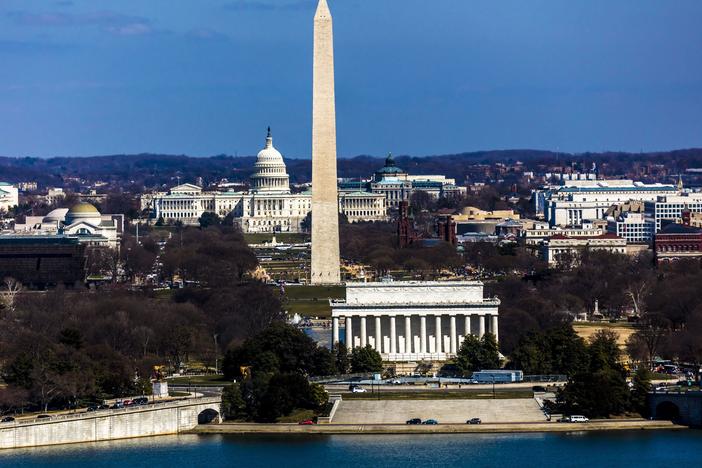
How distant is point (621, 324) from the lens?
86250 mm

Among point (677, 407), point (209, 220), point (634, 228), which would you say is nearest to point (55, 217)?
point (209, 220)

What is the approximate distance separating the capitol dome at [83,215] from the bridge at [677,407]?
93619 mm

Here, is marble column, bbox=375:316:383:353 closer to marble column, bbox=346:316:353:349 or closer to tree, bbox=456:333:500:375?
marble column, bbox=346:316:353:349

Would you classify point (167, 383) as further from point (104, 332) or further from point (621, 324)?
point (621, 324)

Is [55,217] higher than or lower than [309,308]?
higher

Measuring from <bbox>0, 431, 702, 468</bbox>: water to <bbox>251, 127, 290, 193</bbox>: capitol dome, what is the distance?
130476mm

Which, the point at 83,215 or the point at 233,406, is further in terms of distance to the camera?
the point at 83,215

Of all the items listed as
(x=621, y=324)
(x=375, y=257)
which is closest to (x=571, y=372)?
(x=621, y=324)

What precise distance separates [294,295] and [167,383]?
3298 centimetres

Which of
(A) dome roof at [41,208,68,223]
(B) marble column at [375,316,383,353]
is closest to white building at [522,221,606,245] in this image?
(A) dome roof at [41,208,68,223]

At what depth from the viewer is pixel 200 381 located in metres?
69.1

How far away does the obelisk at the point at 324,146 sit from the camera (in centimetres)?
9288

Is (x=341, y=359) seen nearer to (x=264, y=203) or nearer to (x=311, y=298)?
(x=311, y=298)

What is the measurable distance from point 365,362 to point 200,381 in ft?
17.1
